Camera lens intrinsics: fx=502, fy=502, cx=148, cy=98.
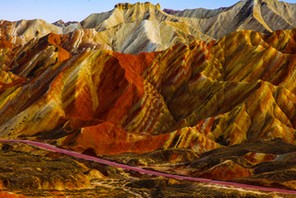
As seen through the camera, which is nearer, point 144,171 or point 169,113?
point 144,171

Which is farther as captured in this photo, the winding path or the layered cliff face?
the layered cliff face

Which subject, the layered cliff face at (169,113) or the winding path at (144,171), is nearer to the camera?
the winding path at (144,171)

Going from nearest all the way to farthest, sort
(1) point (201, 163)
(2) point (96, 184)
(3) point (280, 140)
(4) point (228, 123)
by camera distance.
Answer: (2) point (96, 184) < (1) point (201, 163) < (3) point (280, 140) < (4) point (228, 123)

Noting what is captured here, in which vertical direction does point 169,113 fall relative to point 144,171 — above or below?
below

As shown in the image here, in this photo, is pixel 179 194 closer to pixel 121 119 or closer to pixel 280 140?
pixel 280 140

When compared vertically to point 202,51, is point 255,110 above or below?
below

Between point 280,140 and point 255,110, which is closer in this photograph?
point 280,140

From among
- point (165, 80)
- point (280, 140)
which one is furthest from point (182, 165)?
point (165, 80)

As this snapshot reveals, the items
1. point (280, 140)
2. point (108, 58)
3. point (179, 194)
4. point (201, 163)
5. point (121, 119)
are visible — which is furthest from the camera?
point (108, 58)
